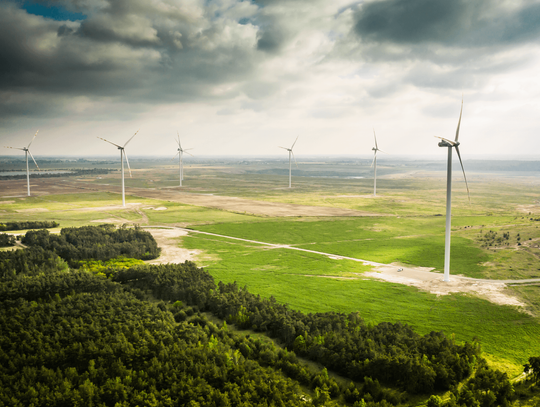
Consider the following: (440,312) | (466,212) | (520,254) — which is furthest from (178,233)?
(466,212)

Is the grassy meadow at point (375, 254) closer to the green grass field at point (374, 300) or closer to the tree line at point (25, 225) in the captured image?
the green grass field at point (374, 300)

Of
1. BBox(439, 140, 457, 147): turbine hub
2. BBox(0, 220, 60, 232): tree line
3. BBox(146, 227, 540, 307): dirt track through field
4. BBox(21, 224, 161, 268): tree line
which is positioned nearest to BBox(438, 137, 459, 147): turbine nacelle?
BBox(439, 140, 457, 147): turbine hub

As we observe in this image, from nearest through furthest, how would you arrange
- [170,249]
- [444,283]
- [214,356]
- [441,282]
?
[214,356] → [444,283] → [441,282] → [170,249]

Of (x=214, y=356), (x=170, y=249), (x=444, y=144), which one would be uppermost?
(x=444, y=144)

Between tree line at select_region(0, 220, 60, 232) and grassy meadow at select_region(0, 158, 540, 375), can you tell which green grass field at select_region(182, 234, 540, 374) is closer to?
grassy meadow at select_region(0, 158, 540, 375)

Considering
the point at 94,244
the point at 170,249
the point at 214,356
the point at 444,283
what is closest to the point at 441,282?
the point at 444,283

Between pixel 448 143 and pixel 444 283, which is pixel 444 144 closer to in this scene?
pixel 448 143

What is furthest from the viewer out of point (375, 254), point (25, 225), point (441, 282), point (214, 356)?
point (25, 225)

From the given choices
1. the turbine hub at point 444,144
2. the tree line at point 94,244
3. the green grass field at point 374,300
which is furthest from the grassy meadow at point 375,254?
the turbine hub at point 444,144
